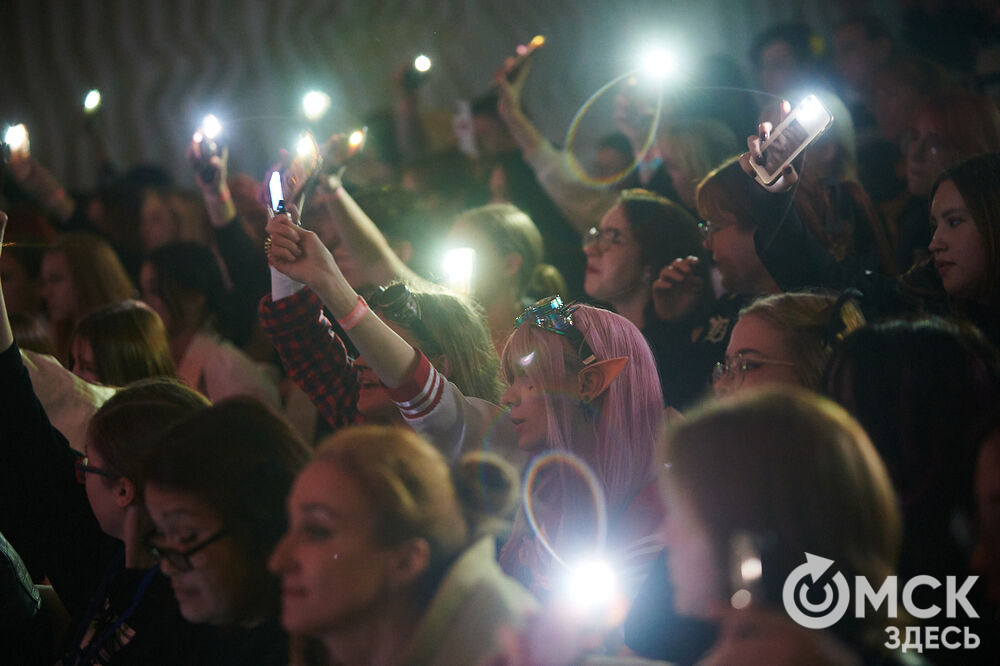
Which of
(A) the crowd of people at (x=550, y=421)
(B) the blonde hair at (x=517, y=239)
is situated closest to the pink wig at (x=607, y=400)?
(A) the crowd of people at (x=550, y=421)

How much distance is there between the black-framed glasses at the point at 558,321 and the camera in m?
2.09

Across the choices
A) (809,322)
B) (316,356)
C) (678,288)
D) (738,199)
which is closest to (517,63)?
(678,288)

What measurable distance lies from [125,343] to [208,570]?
5.29 ft

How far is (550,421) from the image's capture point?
2043 mm

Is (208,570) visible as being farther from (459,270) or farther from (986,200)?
(986,200)

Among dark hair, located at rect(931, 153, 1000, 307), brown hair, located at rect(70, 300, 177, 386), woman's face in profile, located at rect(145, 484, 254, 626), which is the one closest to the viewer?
woman's face in profile, located at rect(145, 484, 254, 626)

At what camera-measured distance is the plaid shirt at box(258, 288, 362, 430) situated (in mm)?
2320

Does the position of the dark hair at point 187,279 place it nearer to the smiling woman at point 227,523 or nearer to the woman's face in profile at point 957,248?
the smiling woman at point 227,523

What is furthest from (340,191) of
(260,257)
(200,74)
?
(200,74)

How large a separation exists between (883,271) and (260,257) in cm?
208

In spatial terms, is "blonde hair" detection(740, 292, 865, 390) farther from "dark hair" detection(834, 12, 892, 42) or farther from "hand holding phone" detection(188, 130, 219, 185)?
"dark hair" detection(834, 12, 892, 42)

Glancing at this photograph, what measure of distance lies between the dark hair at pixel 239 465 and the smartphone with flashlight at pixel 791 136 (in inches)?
46.1

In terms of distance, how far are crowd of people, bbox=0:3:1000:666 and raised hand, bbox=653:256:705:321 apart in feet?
0.04

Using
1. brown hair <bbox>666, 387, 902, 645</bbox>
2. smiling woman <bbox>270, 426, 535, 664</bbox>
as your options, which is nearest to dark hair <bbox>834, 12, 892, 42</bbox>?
brown hair <bbox>666, 387, 902, 645</bbox>
